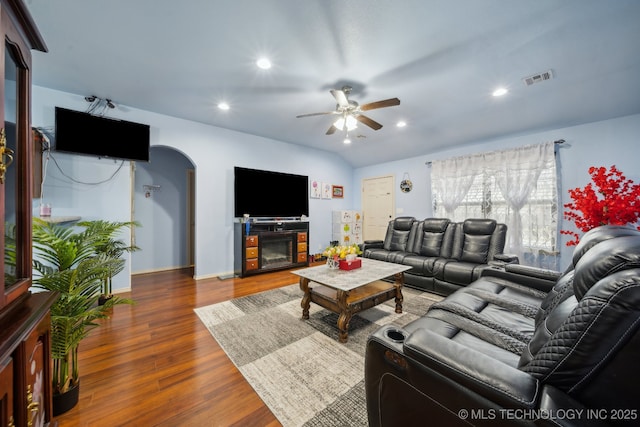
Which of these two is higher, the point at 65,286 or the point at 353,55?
the point at 353,55

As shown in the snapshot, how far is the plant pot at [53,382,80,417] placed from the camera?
1.34 meters

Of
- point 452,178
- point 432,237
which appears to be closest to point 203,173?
point 432,237

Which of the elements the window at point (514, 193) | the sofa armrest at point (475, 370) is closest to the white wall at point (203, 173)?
the window at point (514, 193)

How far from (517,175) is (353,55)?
11.5ft

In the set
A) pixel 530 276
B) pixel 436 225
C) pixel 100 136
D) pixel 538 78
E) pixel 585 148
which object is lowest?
pixel 530 276

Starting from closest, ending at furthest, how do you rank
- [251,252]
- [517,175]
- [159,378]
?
[159,378] → [517,175] → [251,252]

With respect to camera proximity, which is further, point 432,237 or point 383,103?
point 432,237

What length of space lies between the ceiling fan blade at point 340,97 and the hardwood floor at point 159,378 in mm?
2605

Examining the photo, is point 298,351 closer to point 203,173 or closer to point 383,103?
point 383,103

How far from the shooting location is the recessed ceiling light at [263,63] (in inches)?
90.9

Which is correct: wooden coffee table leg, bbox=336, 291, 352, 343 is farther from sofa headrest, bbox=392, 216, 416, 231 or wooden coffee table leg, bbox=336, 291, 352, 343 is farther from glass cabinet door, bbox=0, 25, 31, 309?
sofa headrest, bbox=392, 216, 416, 231

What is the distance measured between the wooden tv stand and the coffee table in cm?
187

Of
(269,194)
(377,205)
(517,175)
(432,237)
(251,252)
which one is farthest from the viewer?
(377,205)

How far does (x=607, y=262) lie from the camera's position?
829 millimetres
